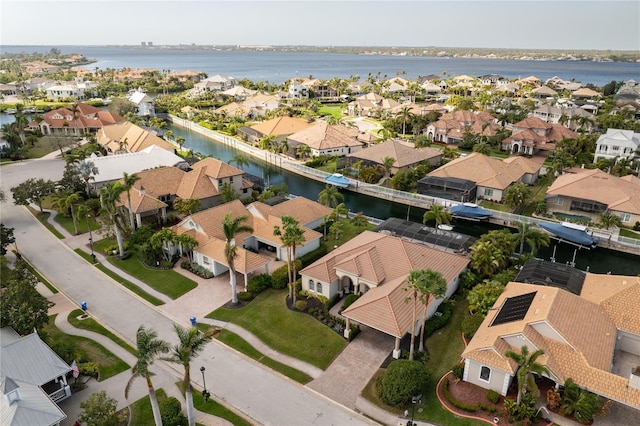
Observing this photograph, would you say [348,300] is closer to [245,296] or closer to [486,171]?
[245,296]

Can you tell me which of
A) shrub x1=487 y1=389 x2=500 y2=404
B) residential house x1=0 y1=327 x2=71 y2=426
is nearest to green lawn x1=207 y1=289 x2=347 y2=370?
shrub x1=487 y1=389 x2=500 y2=404

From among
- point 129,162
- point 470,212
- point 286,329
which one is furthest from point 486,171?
point 129,162

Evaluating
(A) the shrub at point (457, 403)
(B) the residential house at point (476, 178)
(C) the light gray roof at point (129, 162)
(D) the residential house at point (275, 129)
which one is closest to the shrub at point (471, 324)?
(A) the shrub at point (457, 403)

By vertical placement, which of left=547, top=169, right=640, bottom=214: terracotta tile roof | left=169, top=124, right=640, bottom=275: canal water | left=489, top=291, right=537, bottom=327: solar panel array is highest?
left=547, top=169, right=640, bottom=214: terracotta tile roof

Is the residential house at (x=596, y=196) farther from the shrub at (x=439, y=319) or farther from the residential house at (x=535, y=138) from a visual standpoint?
the shrub at (x=439, y=319)

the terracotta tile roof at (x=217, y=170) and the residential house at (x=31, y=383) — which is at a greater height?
the terracotta tile roof at (x=217, y=170)

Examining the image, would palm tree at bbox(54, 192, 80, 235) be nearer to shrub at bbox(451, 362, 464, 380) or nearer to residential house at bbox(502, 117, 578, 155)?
shrub at bbox(451, 362, 464, 380)
